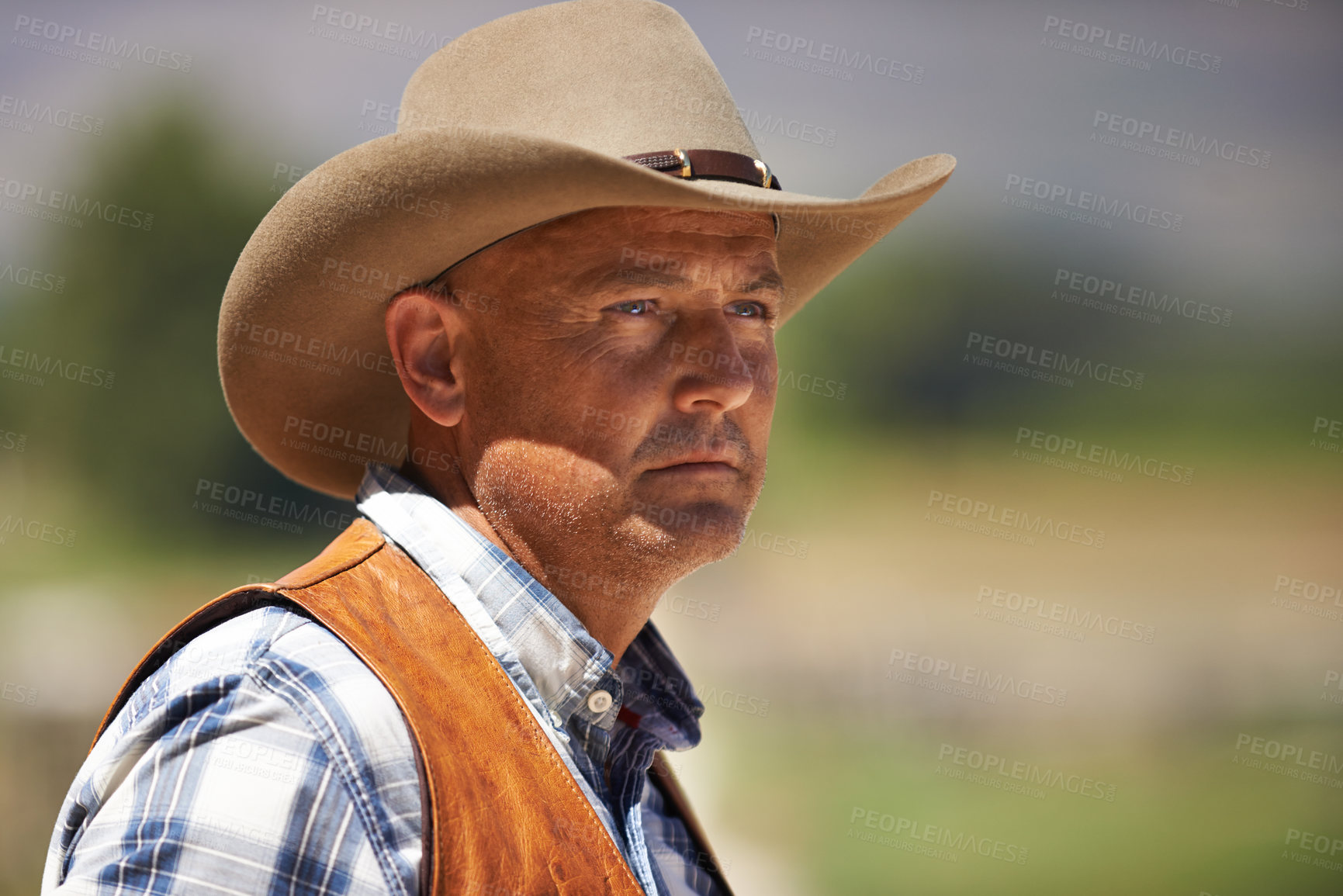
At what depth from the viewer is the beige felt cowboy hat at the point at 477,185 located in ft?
5.26

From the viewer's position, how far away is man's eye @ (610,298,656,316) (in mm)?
1757

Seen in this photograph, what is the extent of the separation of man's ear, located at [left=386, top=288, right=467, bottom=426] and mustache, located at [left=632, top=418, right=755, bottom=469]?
36 cm

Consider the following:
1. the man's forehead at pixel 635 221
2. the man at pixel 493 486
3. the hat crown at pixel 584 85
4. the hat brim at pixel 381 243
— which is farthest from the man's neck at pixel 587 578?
the hat crown at pixel 584 85

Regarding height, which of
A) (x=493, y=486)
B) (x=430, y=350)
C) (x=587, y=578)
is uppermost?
(x=430, y=350)

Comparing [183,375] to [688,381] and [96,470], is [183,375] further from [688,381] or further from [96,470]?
[688,381]

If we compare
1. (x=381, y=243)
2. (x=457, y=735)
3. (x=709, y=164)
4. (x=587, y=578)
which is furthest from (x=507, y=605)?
(x=709, y=164)

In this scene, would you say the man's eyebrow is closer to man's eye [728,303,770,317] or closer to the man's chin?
man's eye [728,303,770,317]

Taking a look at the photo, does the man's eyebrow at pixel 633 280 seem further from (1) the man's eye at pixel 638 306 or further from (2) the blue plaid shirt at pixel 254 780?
(2) the blue plaid shirt at pixel 254 780

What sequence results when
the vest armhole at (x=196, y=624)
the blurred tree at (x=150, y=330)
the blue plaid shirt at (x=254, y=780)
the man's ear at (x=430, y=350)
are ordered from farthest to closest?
1. the blurred tree at (x=150, y=330)
2. the man's ear at (x=430, y=350)
3. the vest armhole at (x=196, y=624)
4. the blue plaid shirt at (x=254, y=780)

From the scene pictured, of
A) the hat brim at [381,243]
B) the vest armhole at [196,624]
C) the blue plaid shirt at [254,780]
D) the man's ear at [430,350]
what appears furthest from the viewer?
the man's ear at [430,350]

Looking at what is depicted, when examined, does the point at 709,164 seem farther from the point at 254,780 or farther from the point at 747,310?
the point at 254,780

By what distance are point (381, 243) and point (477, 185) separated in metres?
0.24

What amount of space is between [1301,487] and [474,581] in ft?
47.2

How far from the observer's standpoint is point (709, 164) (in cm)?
178
